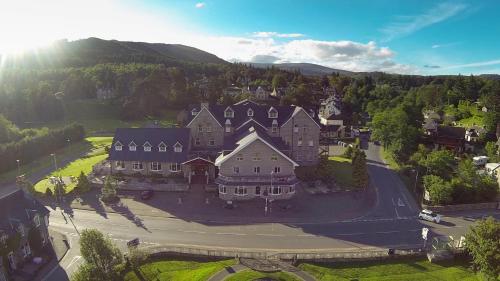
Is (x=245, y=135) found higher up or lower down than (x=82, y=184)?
higher up

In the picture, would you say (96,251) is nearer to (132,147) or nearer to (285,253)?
(285,253)

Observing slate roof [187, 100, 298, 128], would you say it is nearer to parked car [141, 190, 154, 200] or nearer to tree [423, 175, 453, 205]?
parked car [141, 190, 154, 200]

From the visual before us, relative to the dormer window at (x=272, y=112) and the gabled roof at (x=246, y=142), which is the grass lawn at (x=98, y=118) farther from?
the gabled roof at (x=246, y=142)

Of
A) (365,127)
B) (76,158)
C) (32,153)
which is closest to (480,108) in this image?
(365,127)

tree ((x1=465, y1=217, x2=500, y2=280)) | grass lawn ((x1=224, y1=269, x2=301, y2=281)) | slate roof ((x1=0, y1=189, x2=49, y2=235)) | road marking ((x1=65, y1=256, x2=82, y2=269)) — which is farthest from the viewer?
road marking ((x1=65, y1=256, x2=82, y2=269))

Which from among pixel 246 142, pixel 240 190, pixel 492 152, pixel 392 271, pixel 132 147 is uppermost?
pixel 246 142

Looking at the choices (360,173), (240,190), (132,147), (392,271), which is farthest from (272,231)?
(132,147)

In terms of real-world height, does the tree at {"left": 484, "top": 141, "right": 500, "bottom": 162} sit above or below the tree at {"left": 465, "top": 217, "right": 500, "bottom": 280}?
above

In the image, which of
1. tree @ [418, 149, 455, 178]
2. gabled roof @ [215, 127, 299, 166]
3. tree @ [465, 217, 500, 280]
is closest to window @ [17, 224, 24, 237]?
gabled roof @ [215, 127, 299, 166]
